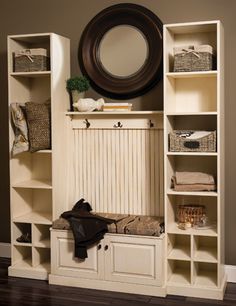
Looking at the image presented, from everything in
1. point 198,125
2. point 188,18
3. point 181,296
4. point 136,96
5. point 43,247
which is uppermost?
point 188,18

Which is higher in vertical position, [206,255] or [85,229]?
[85,229]

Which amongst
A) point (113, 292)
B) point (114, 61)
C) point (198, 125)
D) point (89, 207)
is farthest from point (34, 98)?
point (113, 292)

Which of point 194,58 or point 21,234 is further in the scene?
point 21,234

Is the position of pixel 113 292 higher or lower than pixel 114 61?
lower

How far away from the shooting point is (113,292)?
361 cm

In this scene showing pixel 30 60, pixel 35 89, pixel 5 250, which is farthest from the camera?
pixel 5 250

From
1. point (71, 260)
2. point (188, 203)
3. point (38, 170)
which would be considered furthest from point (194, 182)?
point (38, 170)

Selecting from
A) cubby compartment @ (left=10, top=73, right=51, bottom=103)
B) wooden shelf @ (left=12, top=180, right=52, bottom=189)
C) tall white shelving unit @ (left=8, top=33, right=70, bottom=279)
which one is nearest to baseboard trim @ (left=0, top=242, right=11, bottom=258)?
tall white shelving unit @ (left=8, top=33, right=70, bottom=279)

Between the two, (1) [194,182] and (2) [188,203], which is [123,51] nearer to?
(1) [194,182]

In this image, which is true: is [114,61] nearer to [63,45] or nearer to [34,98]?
[63,45]

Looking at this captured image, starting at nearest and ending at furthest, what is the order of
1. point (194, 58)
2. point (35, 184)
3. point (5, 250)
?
point (194, 58) < point (35, 184) < point (5, 250)

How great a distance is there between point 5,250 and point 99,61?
6.34 feet

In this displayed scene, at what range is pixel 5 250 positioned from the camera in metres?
4.50

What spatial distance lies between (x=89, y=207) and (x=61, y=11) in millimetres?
1678
